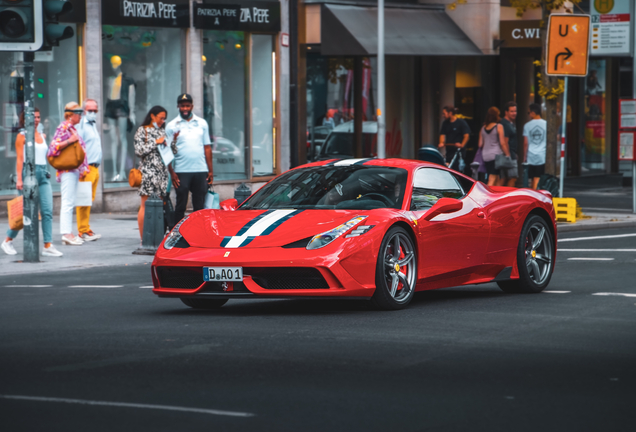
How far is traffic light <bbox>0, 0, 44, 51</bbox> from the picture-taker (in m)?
12.5

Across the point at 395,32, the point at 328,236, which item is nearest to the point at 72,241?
the point at 328,236

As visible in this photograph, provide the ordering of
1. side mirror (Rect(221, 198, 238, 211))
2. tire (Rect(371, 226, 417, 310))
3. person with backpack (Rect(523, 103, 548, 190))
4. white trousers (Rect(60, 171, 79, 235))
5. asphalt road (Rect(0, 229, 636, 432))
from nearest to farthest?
asphalt road (Rect(0, 229, 636, 432)) → tire (Rect(371, 226, 417, 310)) → side mirror (Rect(221, 198, 238, 211)) → white trousers (Rect(60, 171, 79, 235)) → person with backpack (Rect(523, 103, 548, 190))

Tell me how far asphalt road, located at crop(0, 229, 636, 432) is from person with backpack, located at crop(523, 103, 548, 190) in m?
11.0

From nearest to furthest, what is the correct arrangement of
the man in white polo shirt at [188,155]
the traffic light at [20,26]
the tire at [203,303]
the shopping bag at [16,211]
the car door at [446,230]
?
the car door at [446,230], the tire at [203,303], the traffic light at [20,26], the shopping bag at [16,211], the man in white polo shirt at [188,155]

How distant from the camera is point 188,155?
14539mm

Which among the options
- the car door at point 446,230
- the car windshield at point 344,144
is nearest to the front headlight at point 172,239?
the car door at point 446,230

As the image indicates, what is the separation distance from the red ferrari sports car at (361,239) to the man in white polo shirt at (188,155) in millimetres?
4906

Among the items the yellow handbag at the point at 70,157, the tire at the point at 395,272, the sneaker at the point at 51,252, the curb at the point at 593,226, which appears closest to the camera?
the tire at the point at 395,272

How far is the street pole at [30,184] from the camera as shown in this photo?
13.0 metres

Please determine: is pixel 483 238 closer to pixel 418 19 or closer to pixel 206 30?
pixel 206 30

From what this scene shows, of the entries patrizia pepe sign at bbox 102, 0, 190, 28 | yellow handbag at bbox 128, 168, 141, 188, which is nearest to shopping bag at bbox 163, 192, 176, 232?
yellow handbag at bbox 128, 168, 141, 188

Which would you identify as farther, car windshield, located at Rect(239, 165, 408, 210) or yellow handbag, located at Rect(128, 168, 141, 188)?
yellow handbag, located at Rect(128, 168, 141, 188)

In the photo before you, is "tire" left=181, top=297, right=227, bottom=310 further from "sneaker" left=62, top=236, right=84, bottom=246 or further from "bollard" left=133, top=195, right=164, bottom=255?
"sneaker" left=62, top=236, right=84, bottom=246

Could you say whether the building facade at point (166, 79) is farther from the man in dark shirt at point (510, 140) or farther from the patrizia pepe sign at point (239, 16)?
the man in dark shirt at point (510, 140)
